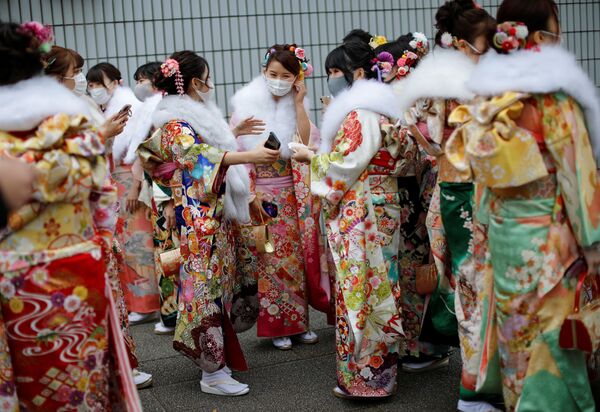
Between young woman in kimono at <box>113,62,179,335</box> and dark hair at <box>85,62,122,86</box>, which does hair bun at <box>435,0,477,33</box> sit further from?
dark hair at <box>85,62,122,86</box>

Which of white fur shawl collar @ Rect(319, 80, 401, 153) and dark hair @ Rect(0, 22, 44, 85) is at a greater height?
dark hair @ Rect(0, 22, 44, 85)

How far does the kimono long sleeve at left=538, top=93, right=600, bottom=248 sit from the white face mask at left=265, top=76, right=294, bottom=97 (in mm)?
2607

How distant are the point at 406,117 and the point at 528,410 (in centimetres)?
174

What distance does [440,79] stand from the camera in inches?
168

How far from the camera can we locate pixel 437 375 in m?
4.85

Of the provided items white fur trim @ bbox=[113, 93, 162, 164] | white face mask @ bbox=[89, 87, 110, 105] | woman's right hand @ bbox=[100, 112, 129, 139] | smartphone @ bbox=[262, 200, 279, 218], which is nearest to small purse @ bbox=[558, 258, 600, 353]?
woman's right hand @ bbox=[100, 112, 129, 139]

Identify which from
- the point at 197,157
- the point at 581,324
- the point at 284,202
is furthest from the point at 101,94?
the point at 581,324

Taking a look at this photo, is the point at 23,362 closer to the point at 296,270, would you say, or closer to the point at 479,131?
the point at 479,131

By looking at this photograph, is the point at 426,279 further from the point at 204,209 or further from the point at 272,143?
the point at 204,209

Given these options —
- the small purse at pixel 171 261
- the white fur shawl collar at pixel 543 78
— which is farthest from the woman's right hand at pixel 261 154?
the white fur shawl collar at pixel 543 78

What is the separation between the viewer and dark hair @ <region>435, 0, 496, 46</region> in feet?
13.9

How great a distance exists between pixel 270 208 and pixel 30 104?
2701 mm

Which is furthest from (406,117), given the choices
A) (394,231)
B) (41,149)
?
(41,149)

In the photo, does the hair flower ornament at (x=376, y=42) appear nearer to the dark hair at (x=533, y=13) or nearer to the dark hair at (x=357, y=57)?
the dark hair at (x=357, y=57)
